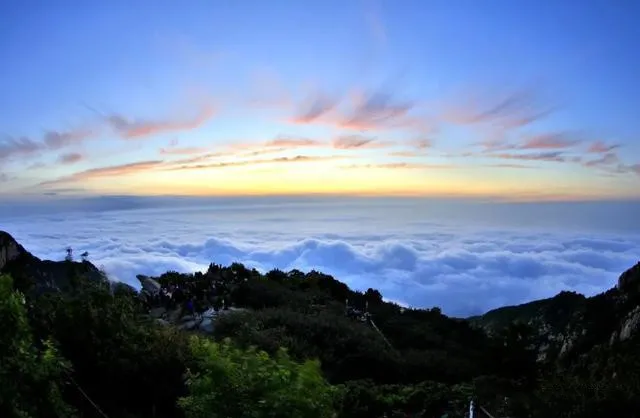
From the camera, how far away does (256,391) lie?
601 cm

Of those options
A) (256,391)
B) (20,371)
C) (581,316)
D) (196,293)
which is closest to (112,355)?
(20,371)

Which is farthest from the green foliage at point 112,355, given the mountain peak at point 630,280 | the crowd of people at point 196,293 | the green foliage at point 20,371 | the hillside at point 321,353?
the mountain peak at point 630,280

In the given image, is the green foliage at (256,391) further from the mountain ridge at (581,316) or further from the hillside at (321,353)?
the mountain ridge at (581,316)

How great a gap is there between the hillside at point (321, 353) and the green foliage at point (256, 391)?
0.02 metres

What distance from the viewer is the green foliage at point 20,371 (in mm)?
5938

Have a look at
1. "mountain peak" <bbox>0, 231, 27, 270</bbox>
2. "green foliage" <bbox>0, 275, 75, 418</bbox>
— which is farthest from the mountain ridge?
"green foliage" <bbox>0, 275, 75, 418</bbox>

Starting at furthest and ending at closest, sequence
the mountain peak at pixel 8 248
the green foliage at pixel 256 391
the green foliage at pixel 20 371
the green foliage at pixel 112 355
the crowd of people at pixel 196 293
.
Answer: the mountain peak at pixel 8 248, the crowd of people at pixel 196 293, the green foliage at pixel 112 355, the green foliage at pixel 20 371, the green foliage at pixel 256 391

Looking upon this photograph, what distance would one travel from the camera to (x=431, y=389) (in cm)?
1177

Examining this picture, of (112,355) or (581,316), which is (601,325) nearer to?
(581,316)

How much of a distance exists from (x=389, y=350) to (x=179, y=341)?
953cm

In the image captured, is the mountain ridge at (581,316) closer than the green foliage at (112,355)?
No

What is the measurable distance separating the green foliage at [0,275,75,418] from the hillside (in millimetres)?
1312

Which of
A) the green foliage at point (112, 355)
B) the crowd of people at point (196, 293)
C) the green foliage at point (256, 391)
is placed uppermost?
the green foliage at point (256, 391)

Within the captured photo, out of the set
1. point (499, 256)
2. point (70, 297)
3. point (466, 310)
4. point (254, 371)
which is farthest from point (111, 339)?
point (499, 256)
